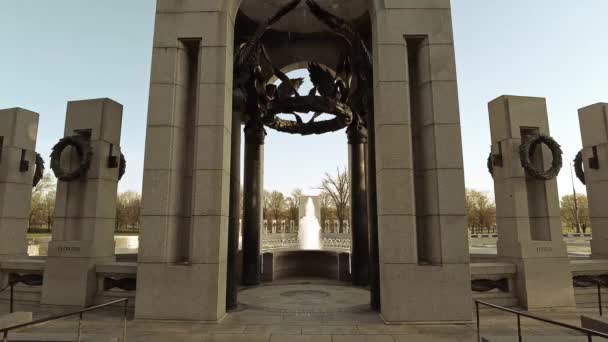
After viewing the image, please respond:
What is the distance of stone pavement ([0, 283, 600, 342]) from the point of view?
6812 mm

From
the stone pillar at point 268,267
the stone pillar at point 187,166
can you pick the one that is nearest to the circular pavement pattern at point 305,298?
the stone pillar at point 268,267

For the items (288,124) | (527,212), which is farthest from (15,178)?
(527,212)

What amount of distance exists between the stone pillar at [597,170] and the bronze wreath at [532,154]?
3.05 metres

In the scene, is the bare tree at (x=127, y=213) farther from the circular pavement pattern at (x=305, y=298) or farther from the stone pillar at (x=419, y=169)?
the stone pillar at (x=419, y=169)

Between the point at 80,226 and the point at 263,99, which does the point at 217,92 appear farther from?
the point at 80,226

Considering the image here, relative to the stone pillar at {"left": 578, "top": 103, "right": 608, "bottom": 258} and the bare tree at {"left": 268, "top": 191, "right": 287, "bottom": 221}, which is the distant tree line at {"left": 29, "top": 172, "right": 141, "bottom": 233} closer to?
the bare tree at {"left": 268, "top": 191, "right": 287, "bottom": 221}

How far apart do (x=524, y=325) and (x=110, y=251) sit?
11.5m

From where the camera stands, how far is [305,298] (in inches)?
440

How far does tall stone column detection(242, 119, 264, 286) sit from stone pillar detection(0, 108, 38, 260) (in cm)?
802

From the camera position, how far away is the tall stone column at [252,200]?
45.8 ft

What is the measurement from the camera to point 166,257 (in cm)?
822

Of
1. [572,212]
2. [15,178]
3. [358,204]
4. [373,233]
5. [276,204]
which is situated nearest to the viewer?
[373,233]

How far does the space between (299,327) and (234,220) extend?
154 inches

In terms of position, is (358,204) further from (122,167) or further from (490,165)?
(122,167)
